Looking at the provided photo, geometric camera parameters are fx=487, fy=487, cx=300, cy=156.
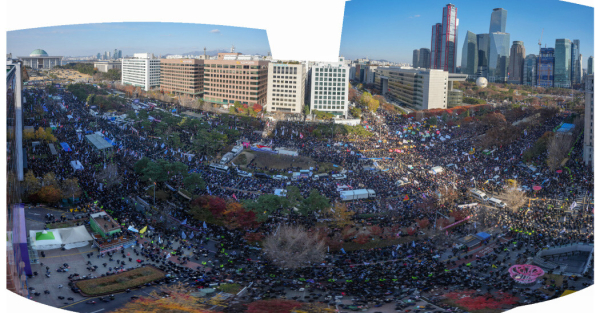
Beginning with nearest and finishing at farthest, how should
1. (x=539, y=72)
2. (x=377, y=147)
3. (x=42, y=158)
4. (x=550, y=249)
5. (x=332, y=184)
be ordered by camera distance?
(x=550, y=249) < (x=42, y=158) < (x=332, y=184) < (x=539, y=72) < (x=377, y=147)

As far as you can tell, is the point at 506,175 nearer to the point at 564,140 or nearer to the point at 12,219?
the point at 564,140

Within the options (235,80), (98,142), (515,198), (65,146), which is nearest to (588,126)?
(515,198)

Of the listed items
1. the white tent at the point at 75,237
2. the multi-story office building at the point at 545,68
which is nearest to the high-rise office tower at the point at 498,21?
the multi-story office building at the point at 545,68

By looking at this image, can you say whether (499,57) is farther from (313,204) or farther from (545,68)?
(313,204)

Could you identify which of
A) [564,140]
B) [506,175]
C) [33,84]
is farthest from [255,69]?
[564,140]

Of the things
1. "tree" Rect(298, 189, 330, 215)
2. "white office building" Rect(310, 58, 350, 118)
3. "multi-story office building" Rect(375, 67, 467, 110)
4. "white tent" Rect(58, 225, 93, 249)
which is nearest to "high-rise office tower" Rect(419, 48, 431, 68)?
"multi-story office building" Rect(375, 67, 467, 110)

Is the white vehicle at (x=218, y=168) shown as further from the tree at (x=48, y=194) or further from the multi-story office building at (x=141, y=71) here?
the tree at (x=48, y=194)
